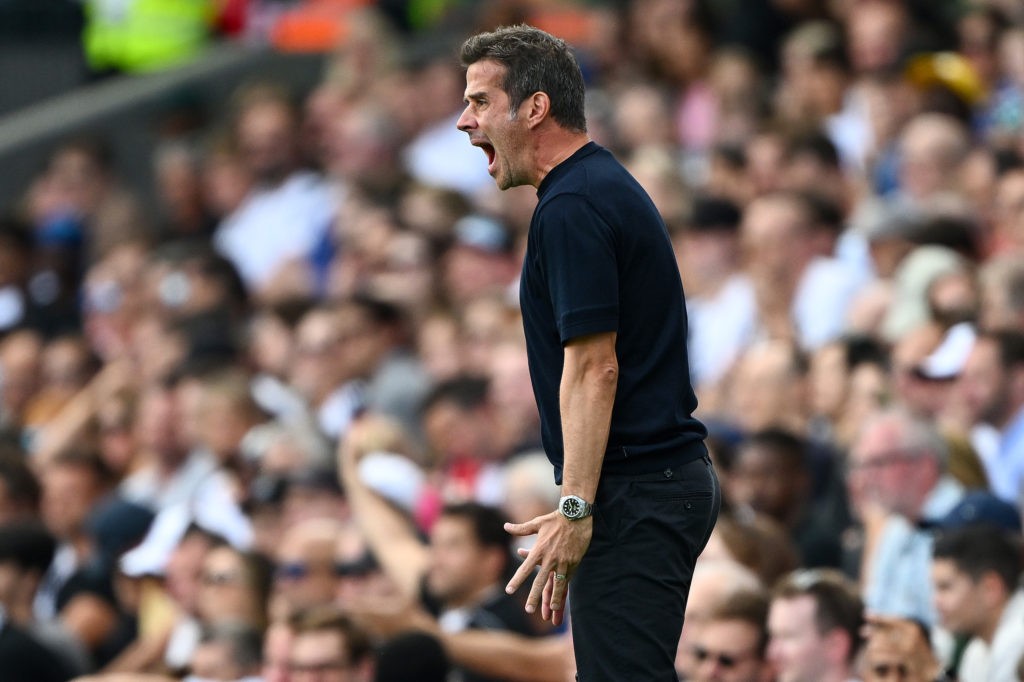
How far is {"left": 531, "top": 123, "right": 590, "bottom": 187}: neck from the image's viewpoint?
14.2 feet

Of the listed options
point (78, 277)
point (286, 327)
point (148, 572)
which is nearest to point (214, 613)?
point (148, 572)

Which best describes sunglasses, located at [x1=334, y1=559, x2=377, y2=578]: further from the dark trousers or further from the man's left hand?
the man's left hand

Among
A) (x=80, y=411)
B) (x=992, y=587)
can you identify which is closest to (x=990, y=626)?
(x=992, y=587)

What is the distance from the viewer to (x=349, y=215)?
39.3ft

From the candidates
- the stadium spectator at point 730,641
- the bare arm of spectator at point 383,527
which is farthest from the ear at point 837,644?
the bare arm of spectator at point 383,527

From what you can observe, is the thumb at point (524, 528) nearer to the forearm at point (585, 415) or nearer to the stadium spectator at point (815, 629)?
the forearm at point (585, 415)

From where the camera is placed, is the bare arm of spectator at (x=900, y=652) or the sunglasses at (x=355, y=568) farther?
the sunglasses at (x=355, y=568)

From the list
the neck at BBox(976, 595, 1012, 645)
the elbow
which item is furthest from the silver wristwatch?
the neck at BBox(976, 595, 1012, 645)

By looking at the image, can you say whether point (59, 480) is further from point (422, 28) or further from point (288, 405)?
point (422, 28)

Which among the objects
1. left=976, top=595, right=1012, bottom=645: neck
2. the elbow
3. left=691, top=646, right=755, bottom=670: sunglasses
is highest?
the elbow

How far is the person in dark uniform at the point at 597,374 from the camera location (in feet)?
13.5

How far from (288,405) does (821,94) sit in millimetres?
3772

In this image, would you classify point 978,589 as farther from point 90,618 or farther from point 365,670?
point 90,618

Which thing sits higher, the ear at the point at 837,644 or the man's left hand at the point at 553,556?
the man's left hand at the point at 553,556
